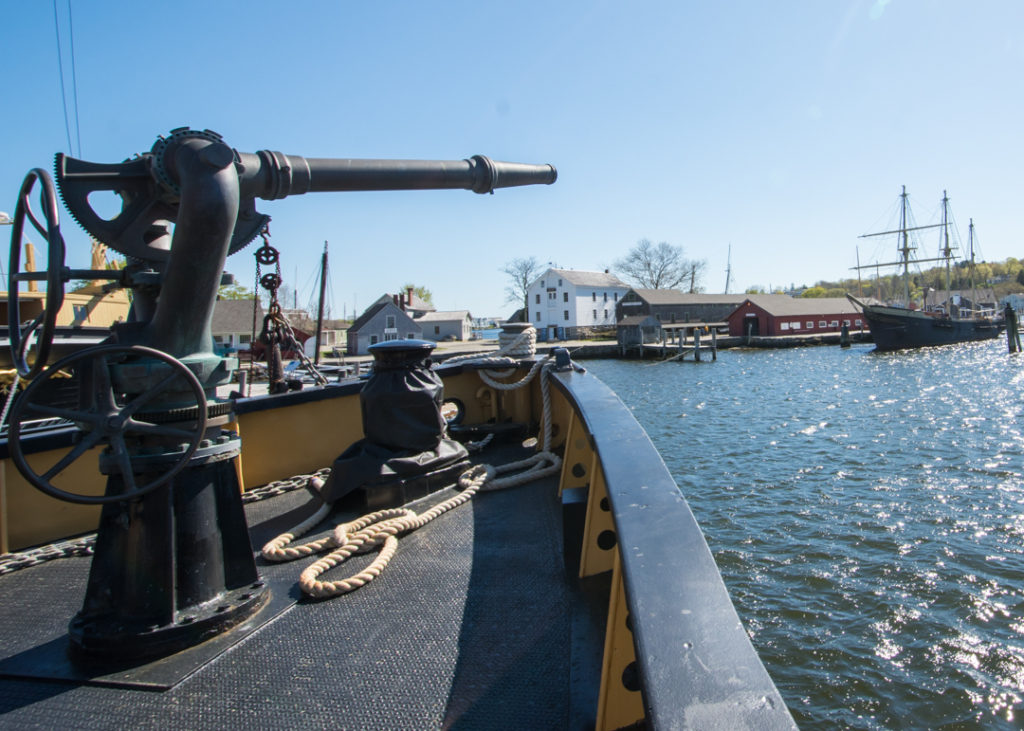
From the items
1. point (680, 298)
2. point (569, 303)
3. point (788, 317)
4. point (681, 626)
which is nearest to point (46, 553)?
point (681, 626)

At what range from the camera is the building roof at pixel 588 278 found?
75.6 m

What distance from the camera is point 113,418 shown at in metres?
2.27

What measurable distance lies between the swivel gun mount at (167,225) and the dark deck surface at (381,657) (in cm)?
112

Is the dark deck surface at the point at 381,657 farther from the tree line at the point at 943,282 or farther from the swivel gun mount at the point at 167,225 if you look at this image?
the tree line at the point at 943,282

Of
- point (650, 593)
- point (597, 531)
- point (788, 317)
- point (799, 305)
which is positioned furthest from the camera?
point (799, 305)

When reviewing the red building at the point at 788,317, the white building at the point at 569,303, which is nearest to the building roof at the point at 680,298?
the red building at the point at 788,317

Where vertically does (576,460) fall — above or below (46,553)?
above

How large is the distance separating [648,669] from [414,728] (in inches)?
45.1

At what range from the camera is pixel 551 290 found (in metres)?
76.6

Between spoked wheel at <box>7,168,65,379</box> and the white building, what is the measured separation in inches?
2781

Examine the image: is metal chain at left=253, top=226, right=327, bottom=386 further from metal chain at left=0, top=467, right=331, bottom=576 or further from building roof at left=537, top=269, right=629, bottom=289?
building roof at left=537, top=269, right=629, bottom=289

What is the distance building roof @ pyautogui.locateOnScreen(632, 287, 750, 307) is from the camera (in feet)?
241

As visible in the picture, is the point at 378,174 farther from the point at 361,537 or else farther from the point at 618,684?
the point at 618,684

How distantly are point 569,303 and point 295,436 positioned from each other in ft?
234
